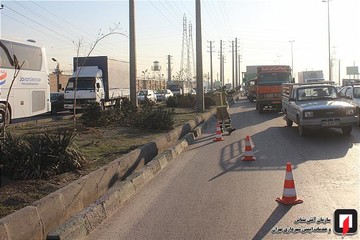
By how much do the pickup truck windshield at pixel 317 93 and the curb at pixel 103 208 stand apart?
25.8 feet

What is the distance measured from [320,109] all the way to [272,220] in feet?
29.5

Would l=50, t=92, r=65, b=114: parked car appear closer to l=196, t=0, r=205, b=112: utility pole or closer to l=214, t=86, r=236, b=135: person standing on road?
l=196, t=0, r=205, b=112: utility pole

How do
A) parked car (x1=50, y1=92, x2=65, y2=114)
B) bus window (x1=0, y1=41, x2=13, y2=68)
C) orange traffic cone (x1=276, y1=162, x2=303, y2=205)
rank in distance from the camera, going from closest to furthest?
orange traffic cone (x1=276, y1=162, x2=303, y2=205) < bus window (x1=0, y1=41, x2=13, y2=68) < parked car (x1=50, y1=92, x2=65, y2=114)

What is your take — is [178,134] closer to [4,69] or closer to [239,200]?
[4,69]

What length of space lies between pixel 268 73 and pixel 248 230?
2420 cm

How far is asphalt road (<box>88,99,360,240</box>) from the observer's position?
5531 mm

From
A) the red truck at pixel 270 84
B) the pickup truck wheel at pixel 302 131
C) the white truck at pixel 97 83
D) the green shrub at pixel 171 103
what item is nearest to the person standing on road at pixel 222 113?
the pickup truck wheel at pixel 302 131

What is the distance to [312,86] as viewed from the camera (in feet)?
53.2

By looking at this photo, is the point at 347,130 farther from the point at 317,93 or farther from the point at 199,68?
the point at 199,68

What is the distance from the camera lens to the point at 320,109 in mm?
14016

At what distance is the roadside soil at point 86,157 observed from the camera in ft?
20.4

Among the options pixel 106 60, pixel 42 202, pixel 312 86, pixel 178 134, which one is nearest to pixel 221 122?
pixel 178 134

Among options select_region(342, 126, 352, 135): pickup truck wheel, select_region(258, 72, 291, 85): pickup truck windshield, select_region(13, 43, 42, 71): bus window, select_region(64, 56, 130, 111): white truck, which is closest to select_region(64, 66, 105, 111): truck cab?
select_region(64, 56, 130, 111): white truck

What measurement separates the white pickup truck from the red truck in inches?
432
